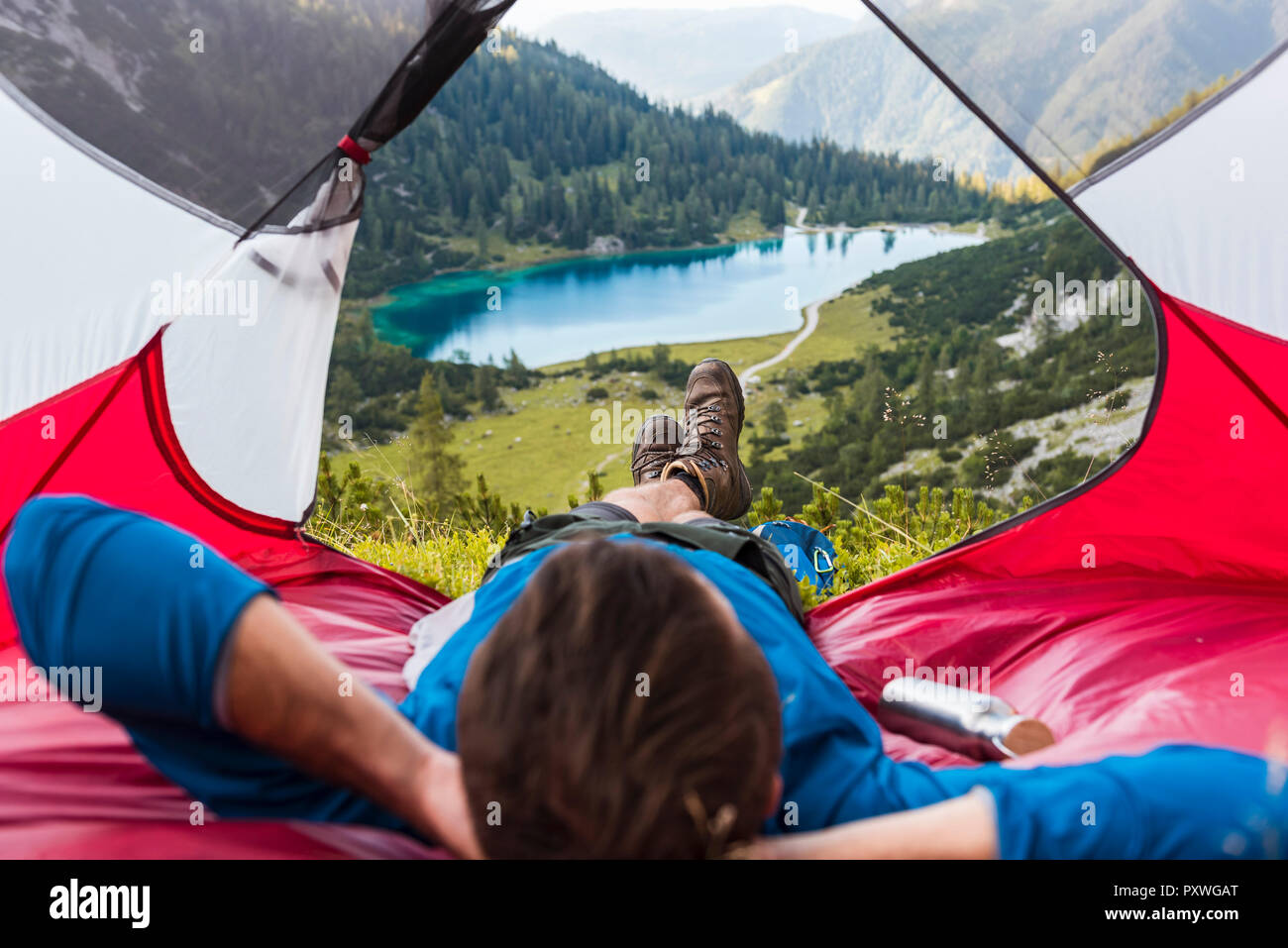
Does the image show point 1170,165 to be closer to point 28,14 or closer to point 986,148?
point 28,14

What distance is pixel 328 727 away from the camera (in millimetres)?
736

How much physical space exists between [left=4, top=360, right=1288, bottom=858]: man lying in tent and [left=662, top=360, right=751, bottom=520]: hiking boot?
1060 millimetres

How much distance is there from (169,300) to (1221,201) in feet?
6.05

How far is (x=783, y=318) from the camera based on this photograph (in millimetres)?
10438

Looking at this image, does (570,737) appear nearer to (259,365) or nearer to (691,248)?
(259,365)

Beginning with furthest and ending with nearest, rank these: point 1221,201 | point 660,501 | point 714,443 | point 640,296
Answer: point 640,296
point 714,443
point 660,501
point 1221,201

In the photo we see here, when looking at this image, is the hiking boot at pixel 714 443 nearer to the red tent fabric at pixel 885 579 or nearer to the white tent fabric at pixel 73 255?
the red tent fabric at pixel 885 579

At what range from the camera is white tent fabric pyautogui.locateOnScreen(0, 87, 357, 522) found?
1541 mm

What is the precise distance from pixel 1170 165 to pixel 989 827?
1.18 metres

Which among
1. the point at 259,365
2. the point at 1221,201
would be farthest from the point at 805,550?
the point at 259,365

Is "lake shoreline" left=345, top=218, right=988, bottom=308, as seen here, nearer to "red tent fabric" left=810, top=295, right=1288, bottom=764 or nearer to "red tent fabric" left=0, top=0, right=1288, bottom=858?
"red tent fabric" left=0, top=0, right=1288, bottom=858

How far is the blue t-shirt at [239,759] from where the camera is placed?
0.71 meters

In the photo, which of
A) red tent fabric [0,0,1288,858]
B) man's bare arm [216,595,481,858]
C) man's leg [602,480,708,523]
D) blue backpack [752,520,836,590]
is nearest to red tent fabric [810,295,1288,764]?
red tent fabric [0,0,1288,858]
